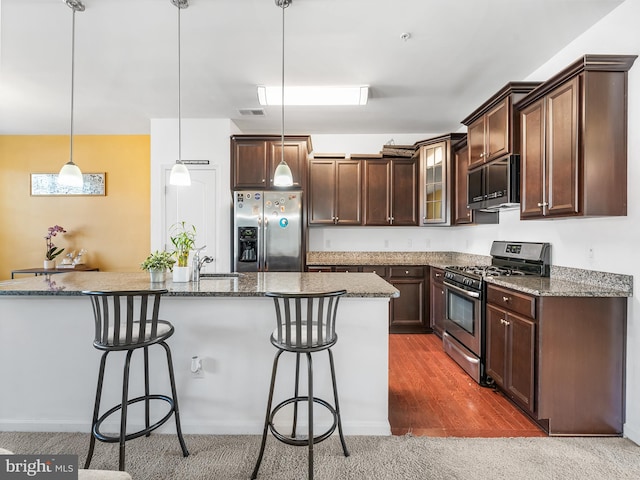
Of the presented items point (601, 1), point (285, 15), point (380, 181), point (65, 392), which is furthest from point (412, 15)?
point (65, 392)

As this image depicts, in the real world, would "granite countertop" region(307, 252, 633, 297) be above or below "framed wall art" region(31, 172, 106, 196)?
below

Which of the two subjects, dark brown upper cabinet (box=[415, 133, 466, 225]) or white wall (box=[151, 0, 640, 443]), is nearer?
white wall (box=[151, 0, 640, 443])

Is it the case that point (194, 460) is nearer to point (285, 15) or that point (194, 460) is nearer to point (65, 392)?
point (65, 392)

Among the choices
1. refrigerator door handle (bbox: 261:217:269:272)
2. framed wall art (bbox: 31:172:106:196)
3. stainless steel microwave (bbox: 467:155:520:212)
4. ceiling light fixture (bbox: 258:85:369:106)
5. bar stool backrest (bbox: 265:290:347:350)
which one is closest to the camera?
bar stool backrest (bbox: 265:290:347:350)

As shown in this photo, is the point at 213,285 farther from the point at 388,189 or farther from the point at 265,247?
the point at 388,189

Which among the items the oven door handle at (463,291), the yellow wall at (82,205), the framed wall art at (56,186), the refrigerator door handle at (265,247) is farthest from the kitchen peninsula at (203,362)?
the framed wall art at (56,186)

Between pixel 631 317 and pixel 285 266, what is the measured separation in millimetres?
3101

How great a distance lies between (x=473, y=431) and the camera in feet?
6.94

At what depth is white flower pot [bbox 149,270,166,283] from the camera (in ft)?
7.17

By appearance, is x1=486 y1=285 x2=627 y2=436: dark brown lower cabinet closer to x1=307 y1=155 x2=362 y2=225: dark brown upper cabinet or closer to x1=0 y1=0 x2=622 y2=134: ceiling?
x1=0 y1=0 x2=622 y2=134: ceiling

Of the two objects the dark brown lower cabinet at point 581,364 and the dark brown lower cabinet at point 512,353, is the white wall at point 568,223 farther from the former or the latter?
the dark brown lower cabinet at point 512,353

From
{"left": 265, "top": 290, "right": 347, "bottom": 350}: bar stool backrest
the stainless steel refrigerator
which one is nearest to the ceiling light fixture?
the stainless steel refrigerator

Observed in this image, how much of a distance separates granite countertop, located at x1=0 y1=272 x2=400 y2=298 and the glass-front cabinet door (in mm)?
2074

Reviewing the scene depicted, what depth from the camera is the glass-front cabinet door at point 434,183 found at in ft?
13.4
